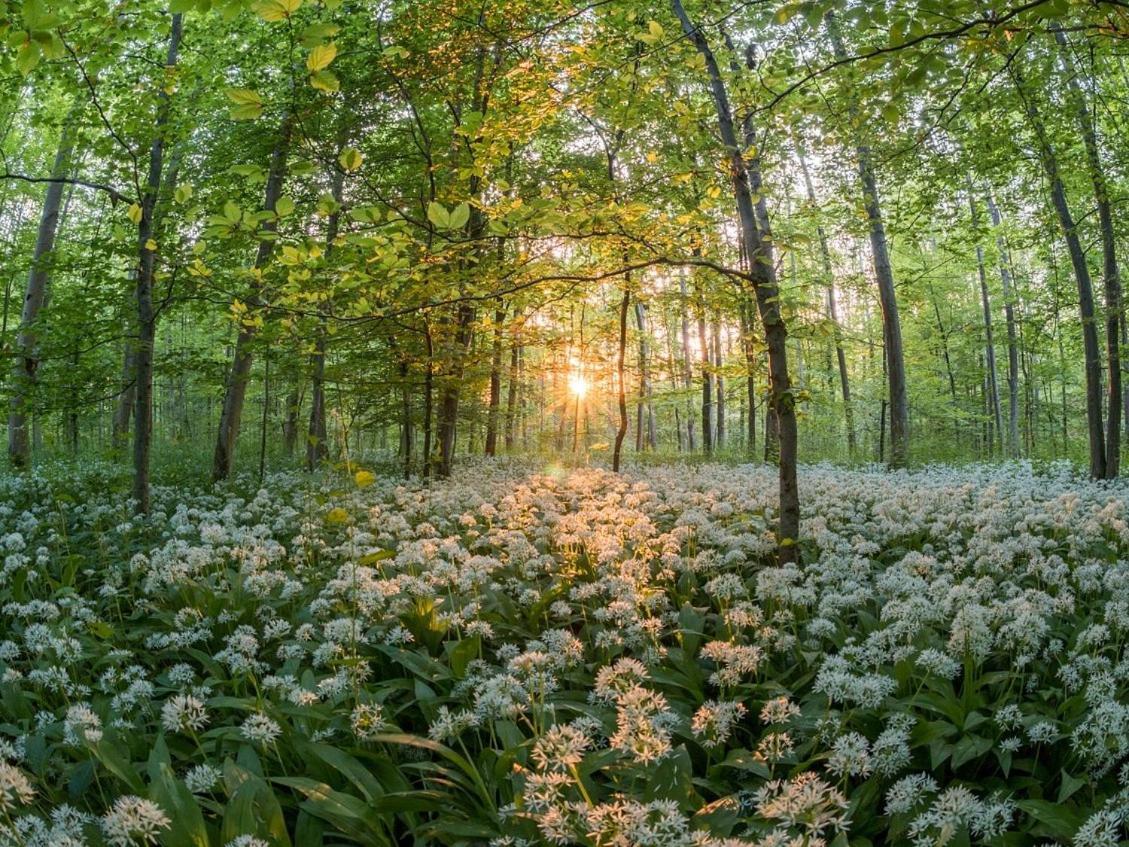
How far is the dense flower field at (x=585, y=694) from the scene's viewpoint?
254 cm

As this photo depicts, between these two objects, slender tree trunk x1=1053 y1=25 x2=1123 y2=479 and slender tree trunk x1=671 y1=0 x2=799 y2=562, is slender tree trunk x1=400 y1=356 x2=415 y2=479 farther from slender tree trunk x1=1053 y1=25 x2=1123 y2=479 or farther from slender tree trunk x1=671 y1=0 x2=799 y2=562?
slender tree trunk x1=1053 y1=25 x2=1123 y2=479

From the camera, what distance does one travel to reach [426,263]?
13.8 feet

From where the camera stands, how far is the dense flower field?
8.34ft

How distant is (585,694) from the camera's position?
12.4 ft

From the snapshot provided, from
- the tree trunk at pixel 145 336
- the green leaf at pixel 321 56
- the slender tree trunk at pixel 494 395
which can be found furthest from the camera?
the slender tree trunk at pixel 494 395

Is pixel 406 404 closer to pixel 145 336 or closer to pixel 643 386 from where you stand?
pixel 145 336

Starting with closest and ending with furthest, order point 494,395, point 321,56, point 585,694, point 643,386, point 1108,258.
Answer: point 321,56, point 585,694, point 1108,258, point 494,395, point 643,386

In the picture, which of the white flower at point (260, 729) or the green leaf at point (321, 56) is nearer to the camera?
the green leaf at point (321, 56)

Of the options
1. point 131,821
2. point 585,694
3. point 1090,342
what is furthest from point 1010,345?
point 131,821

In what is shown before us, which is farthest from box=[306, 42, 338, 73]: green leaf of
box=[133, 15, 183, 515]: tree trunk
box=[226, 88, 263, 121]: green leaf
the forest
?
box=[133, 15, 183, 515]: tree trunk

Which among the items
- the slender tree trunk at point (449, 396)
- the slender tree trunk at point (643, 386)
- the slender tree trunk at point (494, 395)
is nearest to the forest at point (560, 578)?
the slender tree trunk at point (449, 396)

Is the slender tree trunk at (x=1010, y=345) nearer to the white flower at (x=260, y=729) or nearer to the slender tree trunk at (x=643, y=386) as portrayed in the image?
the slender tree trunk at (x=643, y=386)

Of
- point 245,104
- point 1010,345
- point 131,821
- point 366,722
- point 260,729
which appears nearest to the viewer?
point 131,821

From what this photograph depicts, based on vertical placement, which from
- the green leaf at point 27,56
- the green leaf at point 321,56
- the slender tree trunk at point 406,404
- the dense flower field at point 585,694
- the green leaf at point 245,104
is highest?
the green leaf at point 27,56
